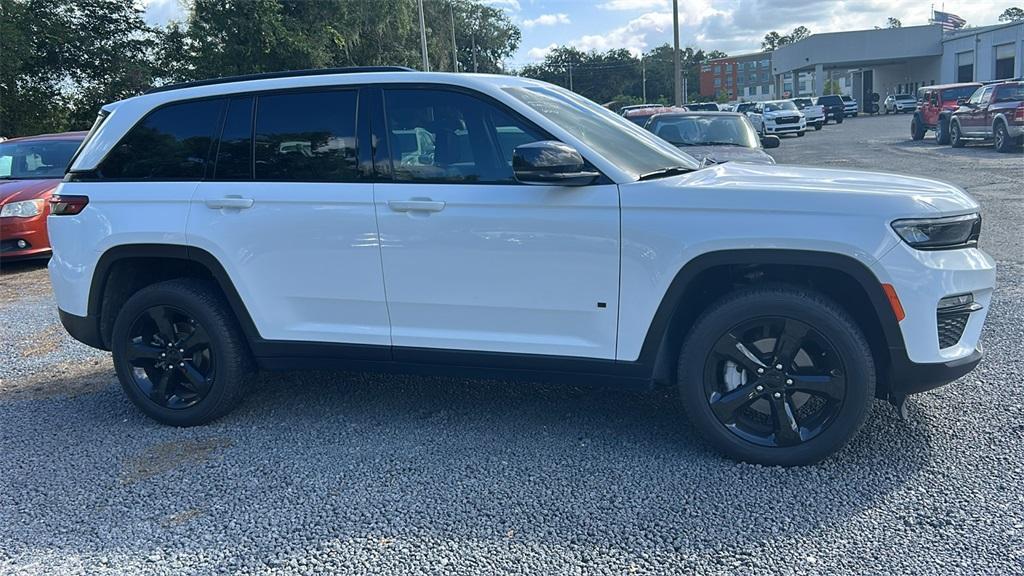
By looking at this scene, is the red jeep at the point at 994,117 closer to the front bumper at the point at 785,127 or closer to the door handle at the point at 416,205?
the front bumper at the point at 785,127

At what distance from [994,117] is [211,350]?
20.7 metres

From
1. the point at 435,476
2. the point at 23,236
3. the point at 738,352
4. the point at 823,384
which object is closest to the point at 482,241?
the point at 435,476

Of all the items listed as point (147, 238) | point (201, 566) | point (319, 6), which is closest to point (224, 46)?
point (319, 6)

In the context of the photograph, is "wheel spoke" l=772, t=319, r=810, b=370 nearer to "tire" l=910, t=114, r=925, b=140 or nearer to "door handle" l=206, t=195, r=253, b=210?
"door handle" l=206, t=195, r=253, b=210

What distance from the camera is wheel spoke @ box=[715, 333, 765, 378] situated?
137 inches

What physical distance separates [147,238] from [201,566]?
1898mm

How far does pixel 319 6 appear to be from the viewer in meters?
29.9

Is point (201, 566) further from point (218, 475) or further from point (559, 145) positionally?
point (559, 145)

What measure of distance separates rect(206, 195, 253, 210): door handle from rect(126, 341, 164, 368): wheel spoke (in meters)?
0.89

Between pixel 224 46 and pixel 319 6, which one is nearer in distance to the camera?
pixel 224 46

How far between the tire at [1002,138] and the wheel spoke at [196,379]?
20043 millimetres

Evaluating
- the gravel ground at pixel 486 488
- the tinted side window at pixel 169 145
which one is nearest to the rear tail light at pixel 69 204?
the tinted side window at pixel 169 145

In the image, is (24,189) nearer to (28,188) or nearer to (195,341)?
(28,188)

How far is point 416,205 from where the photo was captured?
3.75 meters
